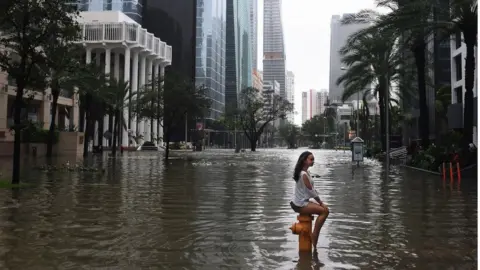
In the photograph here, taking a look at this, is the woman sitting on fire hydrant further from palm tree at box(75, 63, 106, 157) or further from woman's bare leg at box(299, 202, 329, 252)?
palm tree at box(75, 63, 106, 157)

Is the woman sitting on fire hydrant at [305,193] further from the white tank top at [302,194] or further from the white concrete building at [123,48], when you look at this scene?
the white concrete building at [123,48]

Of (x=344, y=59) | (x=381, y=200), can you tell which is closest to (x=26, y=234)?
(x=381, y=200)

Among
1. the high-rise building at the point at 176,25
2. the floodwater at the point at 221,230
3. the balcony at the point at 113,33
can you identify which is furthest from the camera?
the high-rise building at the point at 176,25

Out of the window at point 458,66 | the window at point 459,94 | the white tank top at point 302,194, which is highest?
the window at point 458,66

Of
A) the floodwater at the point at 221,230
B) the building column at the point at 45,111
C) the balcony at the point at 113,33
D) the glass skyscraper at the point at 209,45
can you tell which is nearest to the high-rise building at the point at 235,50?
the glass skyscraper at the point at 209,45

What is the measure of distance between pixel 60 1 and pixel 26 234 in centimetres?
951

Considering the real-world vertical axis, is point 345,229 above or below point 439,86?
below

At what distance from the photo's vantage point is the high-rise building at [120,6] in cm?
9881

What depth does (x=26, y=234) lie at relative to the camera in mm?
7641

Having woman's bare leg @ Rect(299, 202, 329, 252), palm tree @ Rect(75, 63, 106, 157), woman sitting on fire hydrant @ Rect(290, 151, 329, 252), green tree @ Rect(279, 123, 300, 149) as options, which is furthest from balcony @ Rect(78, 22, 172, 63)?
woman's bare leg @ Rect(299, 202, 329, 252)

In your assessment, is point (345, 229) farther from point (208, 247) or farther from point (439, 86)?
point (439, 86)

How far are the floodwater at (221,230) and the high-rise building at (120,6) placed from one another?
91089 millimetres

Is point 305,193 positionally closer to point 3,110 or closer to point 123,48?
point 3,110

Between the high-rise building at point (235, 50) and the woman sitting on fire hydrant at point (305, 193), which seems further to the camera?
the high-rise building at point (235, 50)
